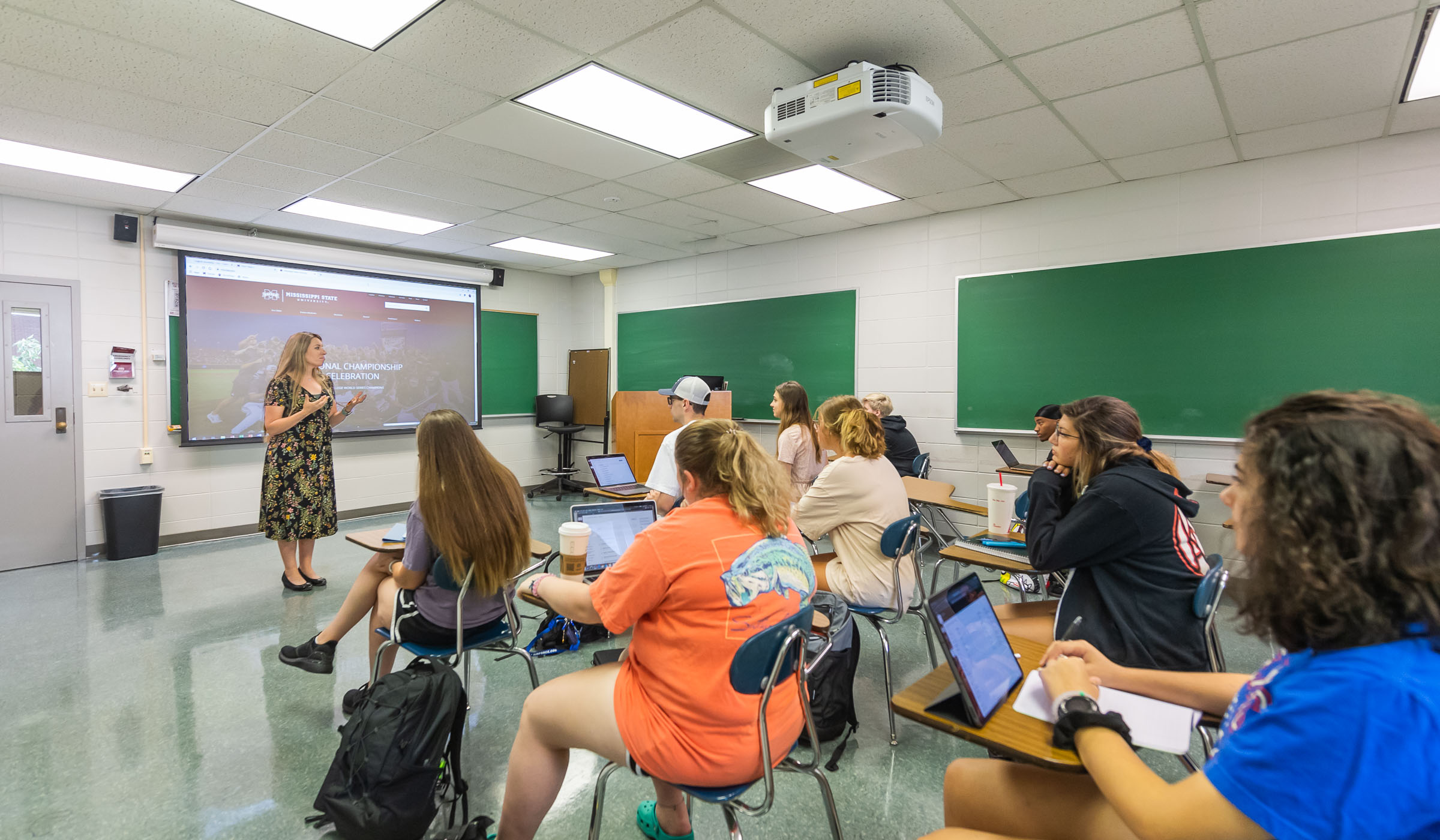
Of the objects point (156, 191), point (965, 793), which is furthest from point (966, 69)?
point (156, 191)

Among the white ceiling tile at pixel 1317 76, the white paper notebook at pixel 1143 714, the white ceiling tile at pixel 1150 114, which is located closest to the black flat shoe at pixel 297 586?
the white paper notebook at pixel 1143 714

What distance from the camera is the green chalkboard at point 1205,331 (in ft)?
12.0

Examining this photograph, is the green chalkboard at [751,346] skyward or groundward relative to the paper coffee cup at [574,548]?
skyward

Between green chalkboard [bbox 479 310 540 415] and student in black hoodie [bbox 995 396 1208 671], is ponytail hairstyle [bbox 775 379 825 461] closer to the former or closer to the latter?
student in black hoodie [bbox 995 396 1208 671]

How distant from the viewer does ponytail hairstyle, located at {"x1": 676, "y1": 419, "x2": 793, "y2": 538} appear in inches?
62.9

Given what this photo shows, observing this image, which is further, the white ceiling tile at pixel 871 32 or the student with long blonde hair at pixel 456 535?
the white ceiling tile at pixel 871 32

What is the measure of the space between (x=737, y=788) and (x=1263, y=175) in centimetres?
471

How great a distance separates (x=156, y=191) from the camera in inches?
182

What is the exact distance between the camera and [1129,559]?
185cm

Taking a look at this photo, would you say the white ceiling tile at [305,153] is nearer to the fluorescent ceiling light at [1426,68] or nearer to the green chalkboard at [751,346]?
the green chalkboard at [751,346]

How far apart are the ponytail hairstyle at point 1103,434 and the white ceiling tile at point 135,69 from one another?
143 inches

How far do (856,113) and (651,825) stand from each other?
266 centimetres

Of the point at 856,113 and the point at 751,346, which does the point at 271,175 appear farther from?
the point at 751,346

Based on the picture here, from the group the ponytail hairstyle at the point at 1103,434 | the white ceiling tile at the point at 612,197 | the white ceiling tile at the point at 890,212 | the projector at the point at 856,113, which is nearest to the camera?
the ponytail hairstyle at the point at 1103,434
